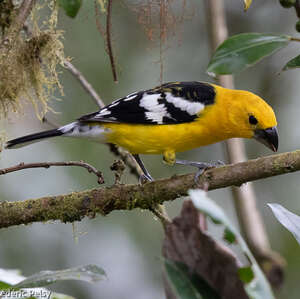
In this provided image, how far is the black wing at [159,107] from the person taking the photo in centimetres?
364

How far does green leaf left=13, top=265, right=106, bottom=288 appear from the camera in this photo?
153 cm

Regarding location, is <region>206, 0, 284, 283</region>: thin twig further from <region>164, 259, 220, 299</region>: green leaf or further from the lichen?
<region>164, 259, 220, 299</region>: green leaf

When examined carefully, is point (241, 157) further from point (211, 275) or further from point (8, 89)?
point (211, 275)

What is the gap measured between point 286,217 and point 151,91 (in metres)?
2.34

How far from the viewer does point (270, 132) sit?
3.54 m

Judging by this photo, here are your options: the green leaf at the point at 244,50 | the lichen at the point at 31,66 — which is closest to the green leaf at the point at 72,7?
the green leaf at the point at 244,50

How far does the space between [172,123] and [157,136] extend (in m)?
0.16

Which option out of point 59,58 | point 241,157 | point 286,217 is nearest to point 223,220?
point 286,217

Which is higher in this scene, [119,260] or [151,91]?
[151,91]

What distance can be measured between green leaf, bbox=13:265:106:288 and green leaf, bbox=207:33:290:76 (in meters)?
1.00

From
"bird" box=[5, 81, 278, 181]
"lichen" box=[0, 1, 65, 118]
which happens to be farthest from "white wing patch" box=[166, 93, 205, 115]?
"lichen" box=[0, 1, 65, 118]

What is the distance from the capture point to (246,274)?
1.08 meters

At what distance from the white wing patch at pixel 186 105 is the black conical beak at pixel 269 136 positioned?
0.47 meters

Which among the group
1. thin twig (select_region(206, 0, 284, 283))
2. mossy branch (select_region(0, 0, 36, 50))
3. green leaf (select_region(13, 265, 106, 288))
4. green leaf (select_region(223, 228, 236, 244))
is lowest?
green leaf (select_region(223, 228, 236, 244))
